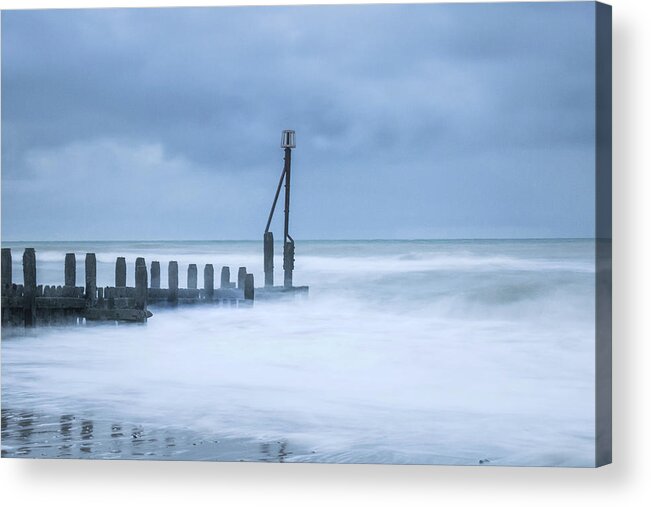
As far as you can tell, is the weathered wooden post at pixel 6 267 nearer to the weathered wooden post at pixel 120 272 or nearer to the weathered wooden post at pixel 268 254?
the weathered wooden post at pixel 120 272

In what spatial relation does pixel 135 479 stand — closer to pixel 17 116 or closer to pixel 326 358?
pixel 326 358

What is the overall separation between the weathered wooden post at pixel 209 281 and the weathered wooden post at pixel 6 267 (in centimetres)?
89

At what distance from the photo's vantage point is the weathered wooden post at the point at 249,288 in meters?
5.94

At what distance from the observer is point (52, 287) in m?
6.06

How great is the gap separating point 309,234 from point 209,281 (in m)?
0.52

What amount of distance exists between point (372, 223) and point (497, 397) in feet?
3.12

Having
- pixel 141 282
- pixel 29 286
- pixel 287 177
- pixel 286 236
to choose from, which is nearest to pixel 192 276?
pixel 141 282

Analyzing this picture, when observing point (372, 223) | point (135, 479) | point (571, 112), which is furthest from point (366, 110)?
point (135, 479)

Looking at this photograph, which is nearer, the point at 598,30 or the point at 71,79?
the point at 598,30

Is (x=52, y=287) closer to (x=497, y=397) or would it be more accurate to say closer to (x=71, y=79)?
(x=71, y=79)

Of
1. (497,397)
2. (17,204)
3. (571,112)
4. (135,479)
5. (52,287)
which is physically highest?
(571,112)

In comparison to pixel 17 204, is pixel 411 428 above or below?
below

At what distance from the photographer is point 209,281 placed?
603 centimetres

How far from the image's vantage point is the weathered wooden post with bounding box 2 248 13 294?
19.6 ft
